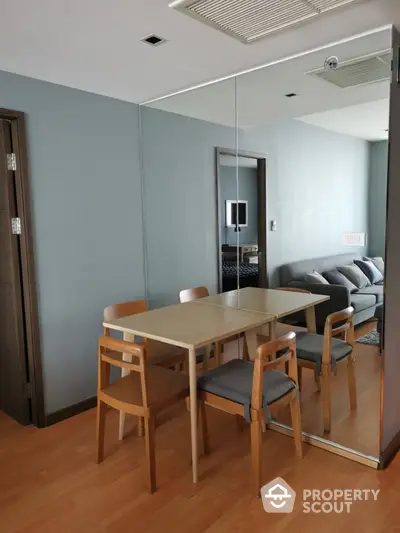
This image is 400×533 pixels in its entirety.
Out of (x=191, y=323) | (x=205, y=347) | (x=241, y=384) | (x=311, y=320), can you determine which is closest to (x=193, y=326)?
(x=191, y=323)

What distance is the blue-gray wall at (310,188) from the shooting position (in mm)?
2633

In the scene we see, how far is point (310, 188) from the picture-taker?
294 cm

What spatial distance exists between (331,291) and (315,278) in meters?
0.16

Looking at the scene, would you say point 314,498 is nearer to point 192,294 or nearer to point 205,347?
point 205,347

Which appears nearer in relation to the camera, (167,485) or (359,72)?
(167,485)

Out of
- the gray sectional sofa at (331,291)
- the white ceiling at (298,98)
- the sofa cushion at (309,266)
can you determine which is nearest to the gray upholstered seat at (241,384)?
the gray sectional sofa at (331,291)

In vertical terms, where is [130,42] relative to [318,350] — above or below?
above

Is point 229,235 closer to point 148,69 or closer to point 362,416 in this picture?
point 148,69

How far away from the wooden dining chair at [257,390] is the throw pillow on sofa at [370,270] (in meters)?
0.61

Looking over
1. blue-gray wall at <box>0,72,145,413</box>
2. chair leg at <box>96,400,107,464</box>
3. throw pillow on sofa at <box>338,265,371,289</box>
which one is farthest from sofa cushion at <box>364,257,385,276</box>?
blue-gray wall at <box>0,72,145,413</box>

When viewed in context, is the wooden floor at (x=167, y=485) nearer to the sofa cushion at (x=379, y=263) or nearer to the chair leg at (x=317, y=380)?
the chair leg at (x=317, y=380)

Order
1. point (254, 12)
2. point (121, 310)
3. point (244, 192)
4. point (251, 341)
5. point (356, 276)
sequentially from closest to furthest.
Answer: point (254, 12) → point (356, 276) → point (251, 341) → point (121, 310) → point (244, 192)

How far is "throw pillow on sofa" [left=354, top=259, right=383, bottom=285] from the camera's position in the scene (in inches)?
92.4

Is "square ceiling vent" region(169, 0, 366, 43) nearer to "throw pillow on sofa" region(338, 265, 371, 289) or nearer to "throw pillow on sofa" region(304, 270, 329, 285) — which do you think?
"throw pillow on sofa" region(338, 265, 371, 289)
